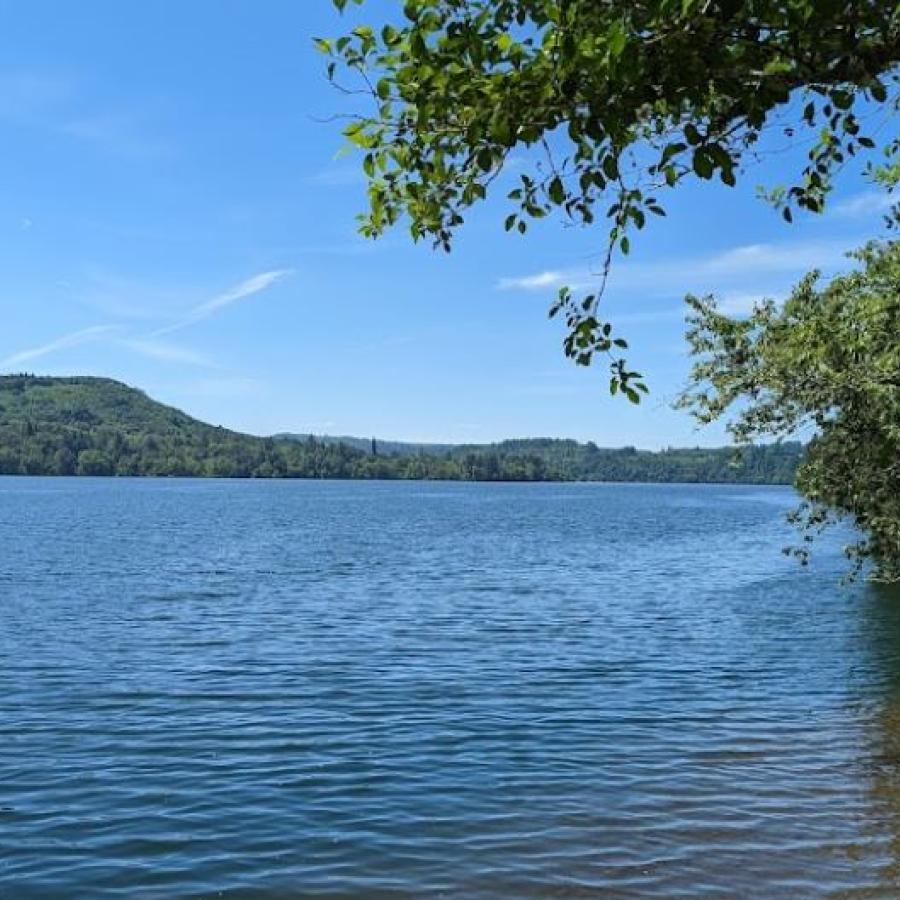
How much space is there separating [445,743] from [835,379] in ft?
35.7

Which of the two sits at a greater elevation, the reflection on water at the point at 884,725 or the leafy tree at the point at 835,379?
the leafy tree at the point at 835,379

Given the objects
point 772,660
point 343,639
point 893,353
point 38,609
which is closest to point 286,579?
point 38,609

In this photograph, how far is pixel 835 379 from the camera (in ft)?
62.5

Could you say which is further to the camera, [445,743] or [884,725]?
[884,725]

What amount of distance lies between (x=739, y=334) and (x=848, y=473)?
534 cm

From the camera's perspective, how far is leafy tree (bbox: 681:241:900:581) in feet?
63.6

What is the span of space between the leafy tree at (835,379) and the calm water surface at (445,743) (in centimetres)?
549

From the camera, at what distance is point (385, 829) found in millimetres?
15867

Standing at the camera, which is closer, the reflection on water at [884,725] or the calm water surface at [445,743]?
the calm water surface at [445,743]

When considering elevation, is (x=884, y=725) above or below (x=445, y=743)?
above

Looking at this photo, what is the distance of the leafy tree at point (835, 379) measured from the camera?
19375mm

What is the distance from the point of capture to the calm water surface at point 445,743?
46.9 ft

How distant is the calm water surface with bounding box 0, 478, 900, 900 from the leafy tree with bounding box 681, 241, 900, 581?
549 centimetres

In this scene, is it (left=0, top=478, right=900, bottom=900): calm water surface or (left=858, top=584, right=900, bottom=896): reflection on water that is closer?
(left=0, top=478, right=900, bottom=900): calm water surface
